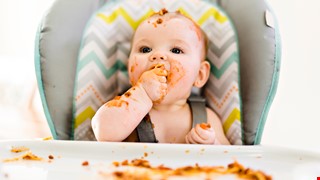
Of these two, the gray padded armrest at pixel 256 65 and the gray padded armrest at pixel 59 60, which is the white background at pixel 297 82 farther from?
the gray padded armrest at pixel 59 60

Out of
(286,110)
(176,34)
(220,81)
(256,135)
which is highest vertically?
(176,34)

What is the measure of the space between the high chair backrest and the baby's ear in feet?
0.12

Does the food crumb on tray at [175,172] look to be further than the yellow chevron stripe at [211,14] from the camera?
No

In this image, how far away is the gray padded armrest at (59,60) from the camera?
112 centimetres

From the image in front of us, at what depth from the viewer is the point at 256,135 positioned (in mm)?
1124

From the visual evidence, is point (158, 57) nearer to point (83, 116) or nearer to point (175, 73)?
point (175, 73)

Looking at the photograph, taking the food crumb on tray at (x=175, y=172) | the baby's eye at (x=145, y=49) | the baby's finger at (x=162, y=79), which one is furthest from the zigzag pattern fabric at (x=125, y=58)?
the food crumb on tray at (x=175, y=172)

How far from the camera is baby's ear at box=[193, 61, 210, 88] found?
1.19 meters

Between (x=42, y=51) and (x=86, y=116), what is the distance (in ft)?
0.62

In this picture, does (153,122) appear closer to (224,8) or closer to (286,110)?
(224,8)

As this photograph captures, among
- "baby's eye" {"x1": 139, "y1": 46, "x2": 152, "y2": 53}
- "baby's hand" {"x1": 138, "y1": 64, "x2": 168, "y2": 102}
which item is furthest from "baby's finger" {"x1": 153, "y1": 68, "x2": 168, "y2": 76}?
"baby's eye" {"x1": 139, "y1": 46, "x2": 152, "y2": 53}

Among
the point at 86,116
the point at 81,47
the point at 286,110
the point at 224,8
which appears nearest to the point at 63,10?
the point at 81,47

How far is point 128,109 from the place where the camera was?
0.98 m

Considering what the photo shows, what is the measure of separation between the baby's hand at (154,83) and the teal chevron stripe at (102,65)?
0.70 feet
